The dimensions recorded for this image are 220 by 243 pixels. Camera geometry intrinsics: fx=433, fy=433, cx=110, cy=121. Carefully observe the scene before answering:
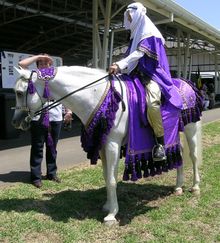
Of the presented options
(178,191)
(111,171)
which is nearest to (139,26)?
(111,171)

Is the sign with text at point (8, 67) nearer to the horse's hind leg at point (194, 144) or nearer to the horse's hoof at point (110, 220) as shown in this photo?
the horse's hind leg at point (194, 144)

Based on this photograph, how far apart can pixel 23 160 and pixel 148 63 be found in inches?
185

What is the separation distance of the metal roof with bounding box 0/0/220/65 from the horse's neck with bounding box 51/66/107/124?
9.56 meters

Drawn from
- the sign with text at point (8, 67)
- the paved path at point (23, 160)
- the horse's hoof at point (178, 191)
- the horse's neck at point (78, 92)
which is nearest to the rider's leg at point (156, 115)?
the horse's neck at point (78, 92)

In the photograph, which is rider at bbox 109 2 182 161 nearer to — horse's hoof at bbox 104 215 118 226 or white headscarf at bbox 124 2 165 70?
white headscarf at bbox 124 2 165 70

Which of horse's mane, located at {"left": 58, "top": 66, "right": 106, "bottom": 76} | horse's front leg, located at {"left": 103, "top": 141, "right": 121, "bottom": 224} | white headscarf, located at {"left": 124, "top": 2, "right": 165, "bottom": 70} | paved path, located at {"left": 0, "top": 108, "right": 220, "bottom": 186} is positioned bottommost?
paved path, located at {"left": 0, "top": 108, "right": 220, "bottom": 186}

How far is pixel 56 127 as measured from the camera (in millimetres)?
6953

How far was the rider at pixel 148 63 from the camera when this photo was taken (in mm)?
4996

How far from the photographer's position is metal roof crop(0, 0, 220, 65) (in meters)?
16.6

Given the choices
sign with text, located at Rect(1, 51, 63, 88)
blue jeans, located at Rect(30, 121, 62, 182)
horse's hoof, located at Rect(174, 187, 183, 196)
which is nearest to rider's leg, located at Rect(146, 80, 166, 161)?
horse's hoof, located at Rect(174, 187, 183, 196)

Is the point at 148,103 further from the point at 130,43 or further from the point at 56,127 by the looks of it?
the point at 56,127

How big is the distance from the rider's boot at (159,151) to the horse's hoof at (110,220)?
0.86 metres

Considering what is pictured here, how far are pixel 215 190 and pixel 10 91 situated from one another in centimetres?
808

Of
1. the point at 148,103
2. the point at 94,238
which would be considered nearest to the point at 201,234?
the point at 94,238
